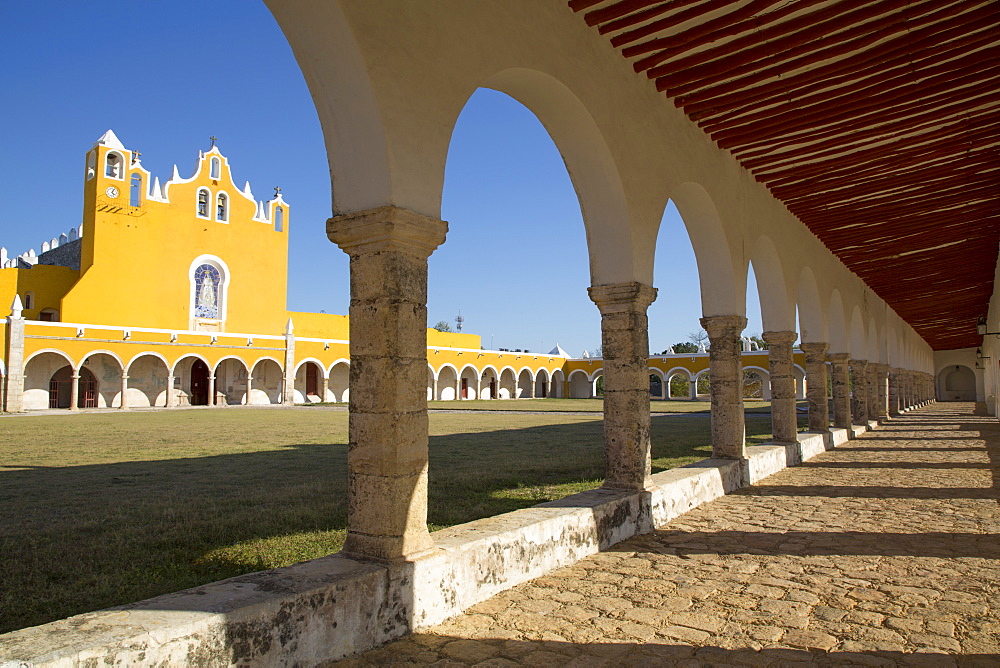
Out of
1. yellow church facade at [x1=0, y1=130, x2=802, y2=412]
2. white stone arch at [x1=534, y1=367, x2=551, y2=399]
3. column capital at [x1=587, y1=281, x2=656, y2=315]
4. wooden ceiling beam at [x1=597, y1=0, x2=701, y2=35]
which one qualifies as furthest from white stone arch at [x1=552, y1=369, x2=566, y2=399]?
wooden ceiling beam at [x1=597, y1=0, x2=701, y2=35]

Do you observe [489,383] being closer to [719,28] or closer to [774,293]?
[774,293]

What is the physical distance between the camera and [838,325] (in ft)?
41.8

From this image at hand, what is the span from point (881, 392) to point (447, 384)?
26.8 m

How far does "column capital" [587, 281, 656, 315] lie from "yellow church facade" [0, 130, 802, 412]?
86.9 ft

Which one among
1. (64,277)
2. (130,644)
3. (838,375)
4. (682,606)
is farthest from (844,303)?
(64,277)

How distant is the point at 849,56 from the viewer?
545 centimetres

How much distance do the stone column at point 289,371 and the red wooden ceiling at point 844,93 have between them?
26.8 m

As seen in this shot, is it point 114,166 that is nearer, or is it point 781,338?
point 781,338

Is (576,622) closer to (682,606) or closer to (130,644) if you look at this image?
(682,606)

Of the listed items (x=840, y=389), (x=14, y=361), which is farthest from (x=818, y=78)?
(x=14, y=361)

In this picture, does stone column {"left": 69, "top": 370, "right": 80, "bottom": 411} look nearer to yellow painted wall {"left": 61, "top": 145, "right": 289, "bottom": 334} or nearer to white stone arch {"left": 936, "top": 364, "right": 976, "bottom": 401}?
yellow painted wall {"left": 61, "top": 145, "right": 289, "bottom": 334}

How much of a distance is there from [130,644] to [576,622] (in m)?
1.92

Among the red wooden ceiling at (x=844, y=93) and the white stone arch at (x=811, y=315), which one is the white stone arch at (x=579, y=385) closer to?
the white stone arch at (x=811, y=315)

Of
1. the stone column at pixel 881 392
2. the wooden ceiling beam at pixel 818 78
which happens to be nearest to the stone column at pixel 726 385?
the wooden ceiling beam at pixel 818 78
